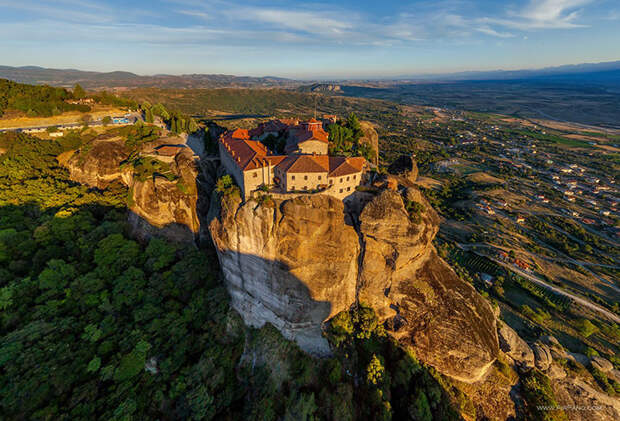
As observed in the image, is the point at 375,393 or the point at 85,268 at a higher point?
the point at 85,268

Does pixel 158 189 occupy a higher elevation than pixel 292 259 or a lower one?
higher

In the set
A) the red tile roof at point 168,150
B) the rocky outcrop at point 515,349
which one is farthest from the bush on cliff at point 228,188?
the rocky outcrop at point 515,349

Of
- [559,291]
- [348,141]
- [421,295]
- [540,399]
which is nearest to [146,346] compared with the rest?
[421,295]

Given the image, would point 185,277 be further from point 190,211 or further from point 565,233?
point 565,233

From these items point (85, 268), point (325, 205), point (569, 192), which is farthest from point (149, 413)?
point (569, 192)

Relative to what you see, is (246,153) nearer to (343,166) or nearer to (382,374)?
(343,166)

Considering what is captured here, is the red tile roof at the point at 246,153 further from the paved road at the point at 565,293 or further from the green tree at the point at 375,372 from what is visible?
the paved road at the point at 565,293
